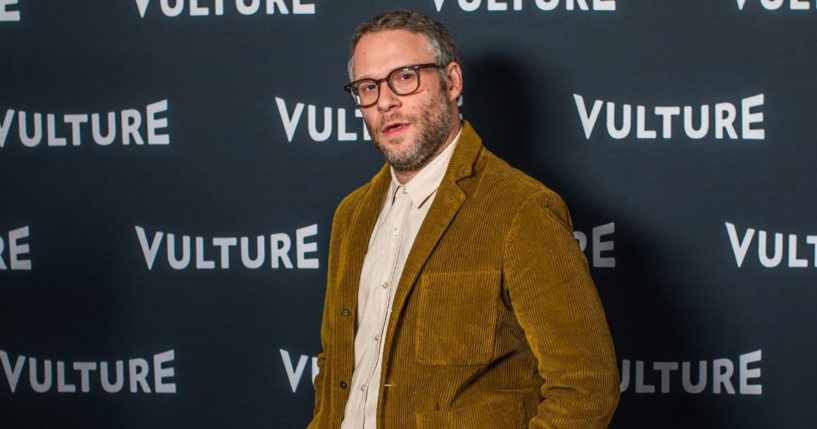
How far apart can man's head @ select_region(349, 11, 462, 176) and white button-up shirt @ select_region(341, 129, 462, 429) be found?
32 millimetres

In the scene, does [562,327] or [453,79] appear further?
[453,79]

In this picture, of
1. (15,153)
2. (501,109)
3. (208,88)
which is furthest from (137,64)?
(501,109)

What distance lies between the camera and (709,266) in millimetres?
1983

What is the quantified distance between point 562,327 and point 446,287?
172 millimetres

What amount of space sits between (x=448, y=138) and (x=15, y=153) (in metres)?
1.27

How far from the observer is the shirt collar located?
4.44ft

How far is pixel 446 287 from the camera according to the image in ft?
4.04

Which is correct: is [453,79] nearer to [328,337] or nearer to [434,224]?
[434,224]

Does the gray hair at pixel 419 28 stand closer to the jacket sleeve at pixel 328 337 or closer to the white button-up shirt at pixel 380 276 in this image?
the white button-up shirt at pixel 380 276

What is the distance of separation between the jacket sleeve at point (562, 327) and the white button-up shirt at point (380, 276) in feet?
0.66

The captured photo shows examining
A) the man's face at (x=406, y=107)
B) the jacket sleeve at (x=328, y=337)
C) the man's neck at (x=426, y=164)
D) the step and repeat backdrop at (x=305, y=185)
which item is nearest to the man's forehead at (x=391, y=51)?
the man's face at (x=406, y=107)

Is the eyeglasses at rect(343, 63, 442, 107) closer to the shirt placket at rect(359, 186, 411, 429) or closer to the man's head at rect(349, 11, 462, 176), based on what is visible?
the man's head at rect(349, 11, 462, 176)

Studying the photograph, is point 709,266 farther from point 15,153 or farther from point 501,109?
point 15,153

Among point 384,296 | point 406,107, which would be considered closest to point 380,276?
point 384,296
